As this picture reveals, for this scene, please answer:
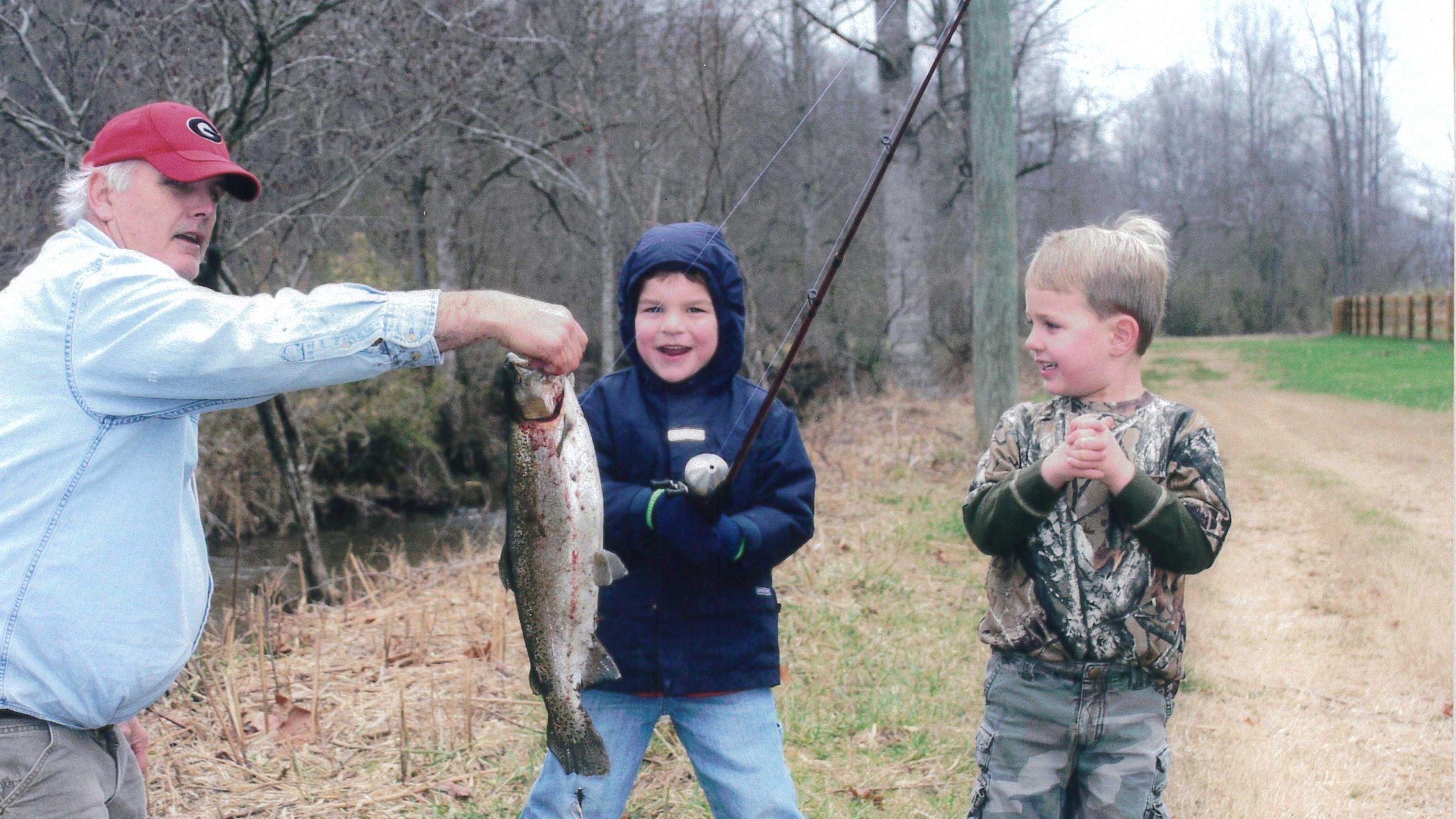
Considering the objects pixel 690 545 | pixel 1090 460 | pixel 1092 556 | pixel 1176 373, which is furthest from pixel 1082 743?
pixel 1176 373

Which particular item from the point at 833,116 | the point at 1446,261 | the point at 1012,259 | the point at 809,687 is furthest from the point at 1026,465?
Answer: the point at 1446,261

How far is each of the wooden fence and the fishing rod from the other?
98.1 ft

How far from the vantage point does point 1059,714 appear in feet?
9.13

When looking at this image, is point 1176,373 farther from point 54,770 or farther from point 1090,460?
point 54,770

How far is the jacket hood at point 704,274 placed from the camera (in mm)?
2928

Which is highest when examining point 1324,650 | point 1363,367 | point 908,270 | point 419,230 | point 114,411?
point 419,230

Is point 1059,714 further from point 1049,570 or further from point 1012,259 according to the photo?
point 1012,259

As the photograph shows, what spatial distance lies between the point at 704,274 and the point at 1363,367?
24.5m

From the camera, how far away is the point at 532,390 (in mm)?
2244

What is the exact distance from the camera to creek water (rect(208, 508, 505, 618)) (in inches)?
367

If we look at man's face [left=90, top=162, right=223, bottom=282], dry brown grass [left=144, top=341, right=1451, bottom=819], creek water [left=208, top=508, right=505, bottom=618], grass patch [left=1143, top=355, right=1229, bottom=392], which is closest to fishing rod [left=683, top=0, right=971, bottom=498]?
man's face [left=90, top=162, right=223, bottom=282]

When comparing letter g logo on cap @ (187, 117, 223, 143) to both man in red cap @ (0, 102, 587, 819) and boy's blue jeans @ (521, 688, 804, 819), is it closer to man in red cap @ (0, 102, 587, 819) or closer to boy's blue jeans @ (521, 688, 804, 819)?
man in red cap @ (0, 102, 587, 819)

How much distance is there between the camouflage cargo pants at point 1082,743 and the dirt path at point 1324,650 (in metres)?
1.58

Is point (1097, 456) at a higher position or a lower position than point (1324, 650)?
higher
